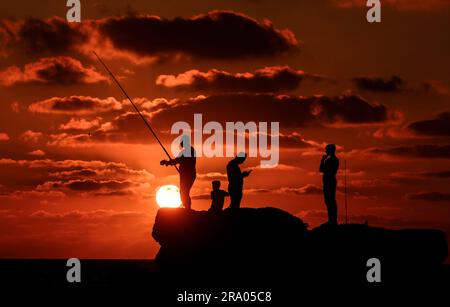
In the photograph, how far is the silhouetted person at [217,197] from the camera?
2738 cm

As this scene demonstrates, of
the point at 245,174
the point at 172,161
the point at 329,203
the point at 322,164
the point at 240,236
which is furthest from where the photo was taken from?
the point at 240,236

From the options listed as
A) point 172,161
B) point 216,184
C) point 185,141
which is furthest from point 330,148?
point 172,161

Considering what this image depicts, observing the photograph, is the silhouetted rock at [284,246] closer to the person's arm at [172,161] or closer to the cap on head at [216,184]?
the cap on head at [216,184]

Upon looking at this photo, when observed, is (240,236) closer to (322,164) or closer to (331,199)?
(331,199)

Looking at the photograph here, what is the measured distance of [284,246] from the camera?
27.5 meters

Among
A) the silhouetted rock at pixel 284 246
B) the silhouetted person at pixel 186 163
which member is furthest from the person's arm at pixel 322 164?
the silhouetted person at pixel 186 163

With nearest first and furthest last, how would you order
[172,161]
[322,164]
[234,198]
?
[322,164] → [172,161] → [234,198]

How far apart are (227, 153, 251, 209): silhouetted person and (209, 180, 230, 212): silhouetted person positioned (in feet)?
1.50

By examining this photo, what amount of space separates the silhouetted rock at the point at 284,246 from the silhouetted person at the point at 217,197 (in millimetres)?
255

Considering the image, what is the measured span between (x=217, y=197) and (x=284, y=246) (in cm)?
287

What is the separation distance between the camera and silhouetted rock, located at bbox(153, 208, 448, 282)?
90.0ft

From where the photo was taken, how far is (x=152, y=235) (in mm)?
29375
